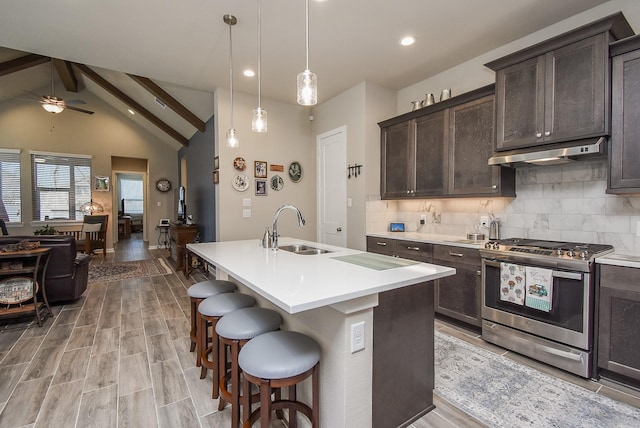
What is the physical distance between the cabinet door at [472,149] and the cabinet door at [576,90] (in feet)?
1.76

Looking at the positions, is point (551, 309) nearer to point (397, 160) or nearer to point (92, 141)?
point (397, 160)

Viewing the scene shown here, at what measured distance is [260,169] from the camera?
446 cm

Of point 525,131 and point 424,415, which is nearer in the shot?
point 424,415

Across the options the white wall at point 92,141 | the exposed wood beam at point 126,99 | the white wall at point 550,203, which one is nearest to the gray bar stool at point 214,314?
the white wall at point 550,203

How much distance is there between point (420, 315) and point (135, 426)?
5.76 ft

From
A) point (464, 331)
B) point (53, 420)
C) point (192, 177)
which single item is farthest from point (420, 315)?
point (192, 177)

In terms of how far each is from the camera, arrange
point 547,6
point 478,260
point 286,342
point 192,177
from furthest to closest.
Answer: point 192,177 < point 478,260 < point 547,6 < point 286,342

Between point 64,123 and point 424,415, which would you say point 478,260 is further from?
point 64,123

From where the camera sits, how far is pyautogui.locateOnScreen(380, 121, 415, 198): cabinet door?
3639 mm

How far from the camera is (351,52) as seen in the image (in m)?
3.19

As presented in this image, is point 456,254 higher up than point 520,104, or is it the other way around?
point 520,104

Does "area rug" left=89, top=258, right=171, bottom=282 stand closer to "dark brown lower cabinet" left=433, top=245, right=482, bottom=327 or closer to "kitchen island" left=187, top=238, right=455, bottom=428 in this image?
"kitchen island" left=187, top=238, right=455, bottom=428

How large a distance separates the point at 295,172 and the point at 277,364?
150 inches

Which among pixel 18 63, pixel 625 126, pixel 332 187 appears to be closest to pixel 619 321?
pixel 625 126
